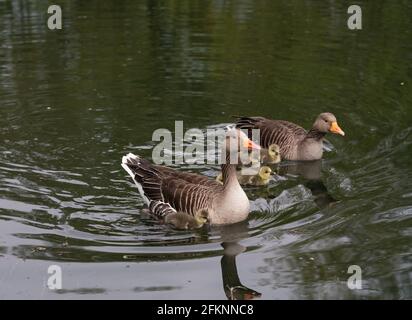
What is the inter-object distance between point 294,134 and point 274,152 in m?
0.49

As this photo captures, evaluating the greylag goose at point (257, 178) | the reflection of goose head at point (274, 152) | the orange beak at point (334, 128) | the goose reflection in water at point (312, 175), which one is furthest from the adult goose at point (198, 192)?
the orange beak at point (334, 128)

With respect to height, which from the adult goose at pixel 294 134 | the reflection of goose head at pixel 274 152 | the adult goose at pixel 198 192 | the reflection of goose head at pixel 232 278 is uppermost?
the adult goose at pixel 294 134

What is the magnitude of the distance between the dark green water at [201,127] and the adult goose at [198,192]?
21cm

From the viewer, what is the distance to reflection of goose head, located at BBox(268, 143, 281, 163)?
11914 millimetres

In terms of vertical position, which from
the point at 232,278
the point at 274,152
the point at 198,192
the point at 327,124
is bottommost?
the point at 232,278

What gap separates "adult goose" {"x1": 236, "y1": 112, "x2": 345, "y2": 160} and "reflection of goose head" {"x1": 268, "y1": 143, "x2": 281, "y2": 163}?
0.18 meters

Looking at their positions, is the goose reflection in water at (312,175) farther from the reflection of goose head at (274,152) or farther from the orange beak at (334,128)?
the orange beak at (334,128)

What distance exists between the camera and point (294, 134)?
1209 centimetres

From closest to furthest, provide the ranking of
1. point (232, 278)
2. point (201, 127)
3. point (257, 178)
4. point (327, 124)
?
point (232, 278) → point (257, 178) → point (327, 124) → point (201, 127)

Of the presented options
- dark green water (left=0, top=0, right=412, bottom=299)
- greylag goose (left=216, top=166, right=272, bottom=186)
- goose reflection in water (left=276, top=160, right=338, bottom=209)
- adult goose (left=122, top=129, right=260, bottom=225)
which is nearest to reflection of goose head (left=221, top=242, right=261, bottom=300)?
dark green water (left=0, top=0, right=412, bottom=299)

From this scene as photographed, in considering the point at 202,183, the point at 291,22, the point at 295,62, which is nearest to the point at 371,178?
the point at 202,183

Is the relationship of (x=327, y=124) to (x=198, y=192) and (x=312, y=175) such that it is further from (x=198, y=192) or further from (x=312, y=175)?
(x=198, y=192)

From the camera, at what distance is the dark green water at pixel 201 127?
316 inches

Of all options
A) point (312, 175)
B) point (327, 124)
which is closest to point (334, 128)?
point (327, 124)
